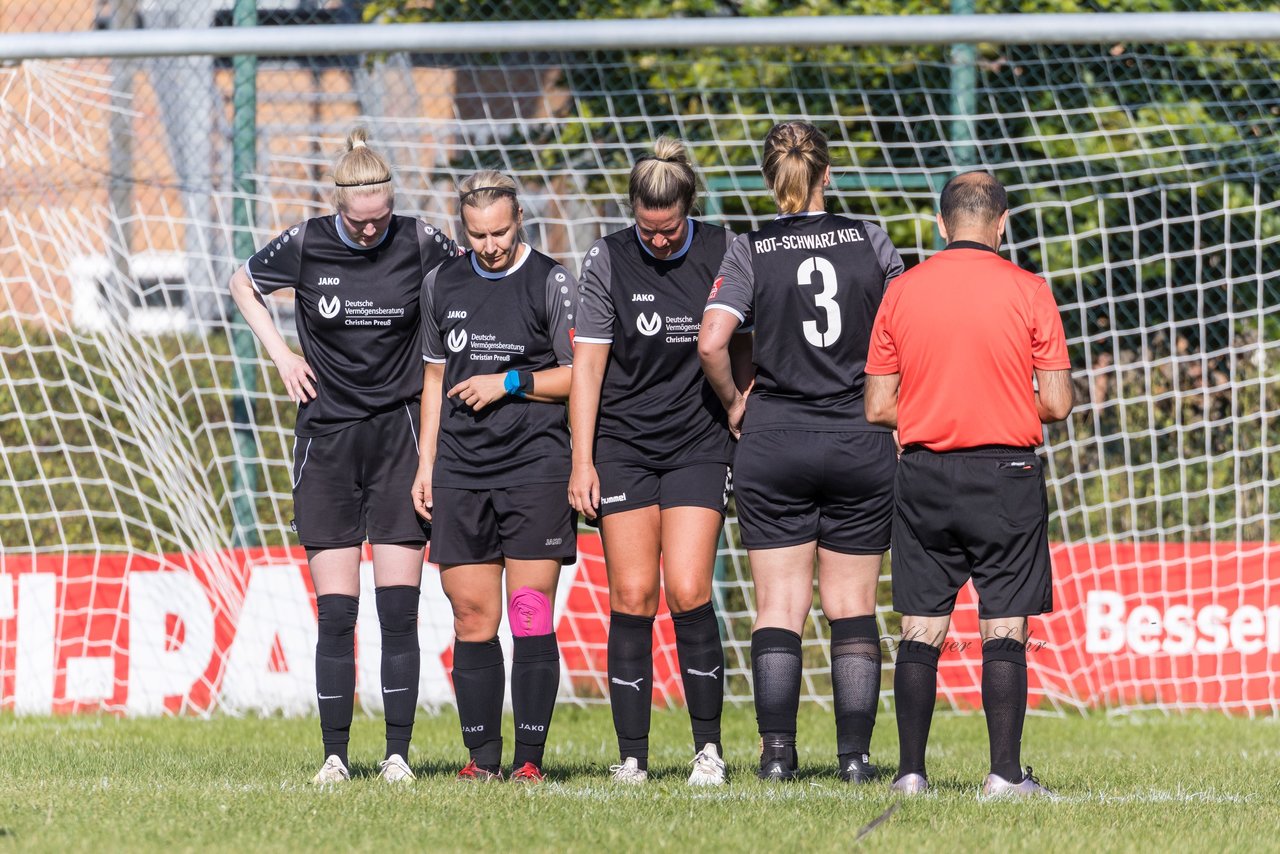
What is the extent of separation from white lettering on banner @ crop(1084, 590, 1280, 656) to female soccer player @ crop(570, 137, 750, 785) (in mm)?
3980

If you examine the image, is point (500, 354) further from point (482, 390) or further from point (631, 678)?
point (631, 678)

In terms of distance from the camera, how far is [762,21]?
743cm

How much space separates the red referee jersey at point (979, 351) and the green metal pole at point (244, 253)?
496 cm

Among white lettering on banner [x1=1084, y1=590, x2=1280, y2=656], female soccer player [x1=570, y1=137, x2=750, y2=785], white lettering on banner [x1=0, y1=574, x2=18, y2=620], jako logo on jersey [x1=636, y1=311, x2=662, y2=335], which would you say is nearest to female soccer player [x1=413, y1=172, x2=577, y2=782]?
female soccer player [x1=570, y1=137, x2=750, y2=785]

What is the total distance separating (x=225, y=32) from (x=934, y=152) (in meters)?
4.28

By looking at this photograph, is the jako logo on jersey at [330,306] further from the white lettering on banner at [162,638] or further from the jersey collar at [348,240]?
the white lettering on banner at [162,638]

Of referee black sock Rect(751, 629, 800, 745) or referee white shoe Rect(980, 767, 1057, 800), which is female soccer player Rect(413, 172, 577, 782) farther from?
referee white shoe Rect(980, 767, 1057, 800)

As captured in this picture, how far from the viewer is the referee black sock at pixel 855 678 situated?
16.6ft

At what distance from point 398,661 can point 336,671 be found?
0.71 ft

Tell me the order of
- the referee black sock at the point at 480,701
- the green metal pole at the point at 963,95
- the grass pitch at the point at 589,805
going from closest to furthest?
the grass pitch at the point at 589,805
the referee black sock at the point at 480,701
the green metal pole at the point at 963,95

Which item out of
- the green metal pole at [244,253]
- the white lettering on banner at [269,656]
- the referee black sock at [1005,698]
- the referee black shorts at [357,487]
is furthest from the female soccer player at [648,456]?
the green metal pole at [244,253]

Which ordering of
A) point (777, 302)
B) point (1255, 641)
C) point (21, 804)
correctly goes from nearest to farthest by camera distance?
point (21, 804) → point (777, 302) → point (1255, 641)

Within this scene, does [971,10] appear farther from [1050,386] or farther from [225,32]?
[1050,386]

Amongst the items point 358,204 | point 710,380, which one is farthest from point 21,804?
point 710,380
